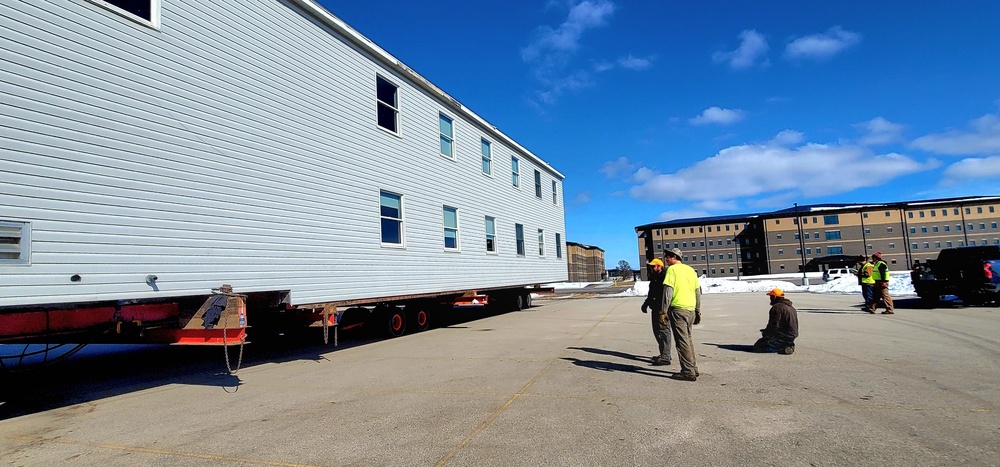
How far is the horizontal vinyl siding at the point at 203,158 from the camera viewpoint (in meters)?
5.79

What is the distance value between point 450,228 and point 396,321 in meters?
2.98

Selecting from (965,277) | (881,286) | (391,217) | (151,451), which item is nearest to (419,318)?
(391,217)

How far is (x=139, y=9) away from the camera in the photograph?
7.03 metres

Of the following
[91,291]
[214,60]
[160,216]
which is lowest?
[91,291]

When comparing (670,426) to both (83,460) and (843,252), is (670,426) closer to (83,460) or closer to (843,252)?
(83,460)

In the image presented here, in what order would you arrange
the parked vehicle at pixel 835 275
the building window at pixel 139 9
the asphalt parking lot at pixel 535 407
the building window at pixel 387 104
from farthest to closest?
the parked vehicle at pixel 835 275, the building window at pixel 387 104, the building window at pixel 139 9, the asphalt parking lot at pixel 535 407

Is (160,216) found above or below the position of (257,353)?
above

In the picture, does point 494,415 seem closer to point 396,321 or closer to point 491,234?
point 396,321

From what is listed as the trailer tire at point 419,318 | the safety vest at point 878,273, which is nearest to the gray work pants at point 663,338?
the trailer tire at point 419,318

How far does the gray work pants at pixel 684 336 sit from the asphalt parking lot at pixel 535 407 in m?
0.25

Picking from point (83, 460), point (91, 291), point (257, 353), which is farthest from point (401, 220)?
point (83, 460)

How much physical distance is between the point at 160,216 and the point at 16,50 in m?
2.31

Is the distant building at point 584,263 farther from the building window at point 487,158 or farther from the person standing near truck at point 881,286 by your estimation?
the person standing near truck at point 881,286

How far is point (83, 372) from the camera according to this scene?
30.5 feet
